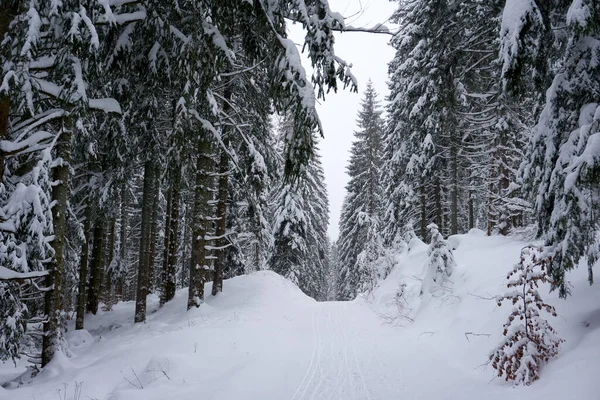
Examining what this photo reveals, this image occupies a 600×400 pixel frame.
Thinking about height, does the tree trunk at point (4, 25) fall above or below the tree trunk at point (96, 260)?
above

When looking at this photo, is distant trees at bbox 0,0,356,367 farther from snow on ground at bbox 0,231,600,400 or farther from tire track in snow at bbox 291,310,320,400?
tire track in snow at bbox 291,310,320,400

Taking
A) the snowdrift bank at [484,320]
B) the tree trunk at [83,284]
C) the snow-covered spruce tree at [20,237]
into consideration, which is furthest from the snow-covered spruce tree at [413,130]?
the tree trunk at [83,284]

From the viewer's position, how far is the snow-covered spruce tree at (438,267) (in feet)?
35.4

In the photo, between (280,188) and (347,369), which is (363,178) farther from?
(347,369)

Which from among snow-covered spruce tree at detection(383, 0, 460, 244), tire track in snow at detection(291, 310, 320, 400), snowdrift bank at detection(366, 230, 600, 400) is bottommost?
tire track in snow at detection(291, 310, 320, 400)

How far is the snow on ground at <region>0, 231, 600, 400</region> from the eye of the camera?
5.22 metres

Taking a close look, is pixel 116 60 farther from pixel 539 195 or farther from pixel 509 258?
pixel 509 258

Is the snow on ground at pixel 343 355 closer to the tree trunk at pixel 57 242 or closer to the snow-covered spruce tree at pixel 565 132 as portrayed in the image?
the tree trunk at pixel 57 242

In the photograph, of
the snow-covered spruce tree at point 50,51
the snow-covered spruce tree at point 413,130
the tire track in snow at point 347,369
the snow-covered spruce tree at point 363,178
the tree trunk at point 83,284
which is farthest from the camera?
the snow-covered spruce tree at point 363,178

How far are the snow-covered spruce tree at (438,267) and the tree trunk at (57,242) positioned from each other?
9792 millimetres

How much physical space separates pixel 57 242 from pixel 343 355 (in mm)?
6601

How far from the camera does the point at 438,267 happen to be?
1088cm

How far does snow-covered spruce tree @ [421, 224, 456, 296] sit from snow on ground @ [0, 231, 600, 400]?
307 mm

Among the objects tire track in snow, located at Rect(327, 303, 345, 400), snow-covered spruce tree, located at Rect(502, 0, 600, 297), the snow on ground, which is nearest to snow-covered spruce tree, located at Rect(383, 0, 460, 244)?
snow-covered spruce tree, located at Rect(502, 0, 600, 297)
